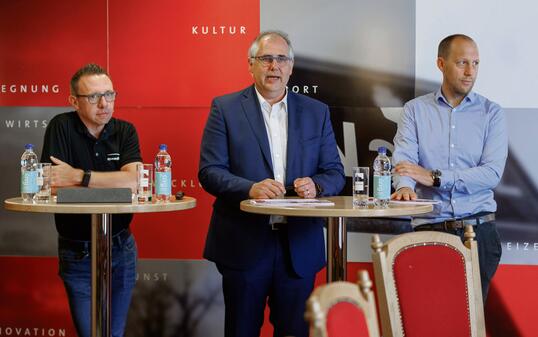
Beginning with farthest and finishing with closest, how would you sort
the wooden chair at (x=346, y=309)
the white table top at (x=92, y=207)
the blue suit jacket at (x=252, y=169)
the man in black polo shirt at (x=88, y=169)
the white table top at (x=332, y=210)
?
the man in black polo shirt at (x=88, y=169) < the blue suit jacket at (x=252, y=169) < the white table top at (x=92, y=207) < the white table top at (x=332, y=210) < the wooden chair at (x=346, y=309)

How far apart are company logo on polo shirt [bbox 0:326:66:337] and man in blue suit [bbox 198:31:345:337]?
1793 millimetres

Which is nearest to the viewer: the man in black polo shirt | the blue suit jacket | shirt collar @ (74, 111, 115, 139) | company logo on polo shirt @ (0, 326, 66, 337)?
the blue suit jacket

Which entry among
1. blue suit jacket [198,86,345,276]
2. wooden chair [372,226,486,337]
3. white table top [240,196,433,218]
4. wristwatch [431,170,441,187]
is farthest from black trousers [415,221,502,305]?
wooden chair [372,226,486,337]

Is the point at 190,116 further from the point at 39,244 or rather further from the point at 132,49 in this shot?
the point at 39,244

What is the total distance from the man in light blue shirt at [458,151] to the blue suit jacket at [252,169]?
478 millimetres

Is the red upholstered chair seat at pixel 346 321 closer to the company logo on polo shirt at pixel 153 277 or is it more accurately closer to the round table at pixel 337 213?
the round table at pixel 337 213

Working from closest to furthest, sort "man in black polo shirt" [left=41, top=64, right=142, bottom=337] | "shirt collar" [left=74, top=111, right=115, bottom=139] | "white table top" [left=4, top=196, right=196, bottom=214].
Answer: "white table top" [left=4, top=196, right=196, bottom=214] < "man in black polo shirt" [left=41, top=64, right=142, bottom=337] < "shirt collar" [left=74, top=111, right=115, bottom=139]

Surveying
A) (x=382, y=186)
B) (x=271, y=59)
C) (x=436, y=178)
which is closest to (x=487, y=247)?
(x=436, y=178)

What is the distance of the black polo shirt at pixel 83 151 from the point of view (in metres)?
3.67

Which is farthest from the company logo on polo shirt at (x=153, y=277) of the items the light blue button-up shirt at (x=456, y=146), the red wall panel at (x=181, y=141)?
the light blue button-up shirt at (x=456, y=146)

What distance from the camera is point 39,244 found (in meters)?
4.93

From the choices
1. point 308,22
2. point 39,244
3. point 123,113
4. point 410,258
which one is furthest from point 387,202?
point 39,244

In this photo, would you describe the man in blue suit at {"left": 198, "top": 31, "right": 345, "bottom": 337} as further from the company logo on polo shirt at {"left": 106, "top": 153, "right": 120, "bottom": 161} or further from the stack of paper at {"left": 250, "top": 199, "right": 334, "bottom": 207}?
the company logo on polo shirt at {"left": 106, "top": 153, "right": 120, "bottom": 161}

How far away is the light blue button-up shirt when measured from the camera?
395 cm
